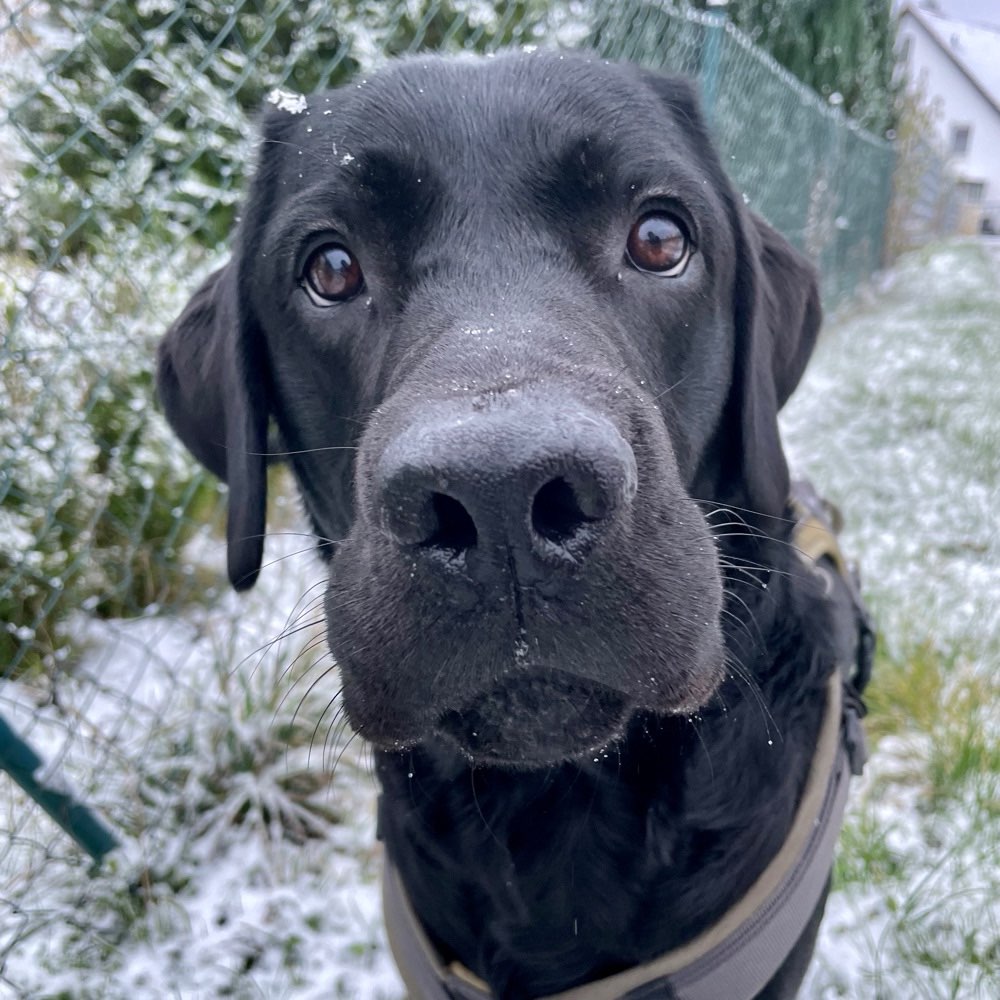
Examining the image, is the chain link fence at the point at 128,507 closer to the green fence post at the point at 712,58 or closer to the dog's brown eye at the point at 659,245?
the green fence post at the point at 712,58

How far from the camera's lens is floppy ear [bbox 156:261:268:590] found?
5.13 feet

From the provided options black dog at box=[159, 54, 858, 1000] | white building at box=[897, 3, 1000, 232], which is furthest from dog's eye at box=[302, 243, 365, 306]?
white building at box=[897, 3, 1000, 232]

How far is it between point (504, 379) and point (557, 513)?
0.18 m

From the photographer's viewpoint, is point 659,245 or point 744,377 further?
point 744,377

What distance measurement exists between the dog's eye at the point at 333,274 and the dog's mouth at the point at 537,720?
0.77 m

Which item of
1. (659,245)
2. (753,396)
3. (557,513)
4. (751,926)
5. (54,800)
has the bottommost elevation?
(54,800)

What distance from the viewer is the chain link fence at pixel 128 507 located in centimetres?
217

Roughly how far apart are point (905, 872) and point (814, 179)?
23.2 ft

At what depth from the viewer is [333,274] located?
1.40 meters

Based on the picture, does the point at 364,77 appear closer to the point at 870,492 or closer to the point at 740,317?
the point at 740,317

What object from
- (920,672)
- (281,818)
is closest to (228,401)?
(281,818)

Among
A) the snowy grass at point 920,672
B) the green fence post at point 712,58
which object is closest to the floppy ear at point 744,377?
the snowy grass at point 920,672

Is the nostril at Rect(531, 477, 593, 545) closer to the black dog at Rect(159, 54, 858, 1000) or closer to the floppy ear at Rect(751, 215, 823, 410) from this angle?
the black dog at Rect(159, 54, 858, 1000)

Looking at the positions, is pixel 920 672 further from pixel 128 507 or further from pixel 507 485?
pixel 128 507
